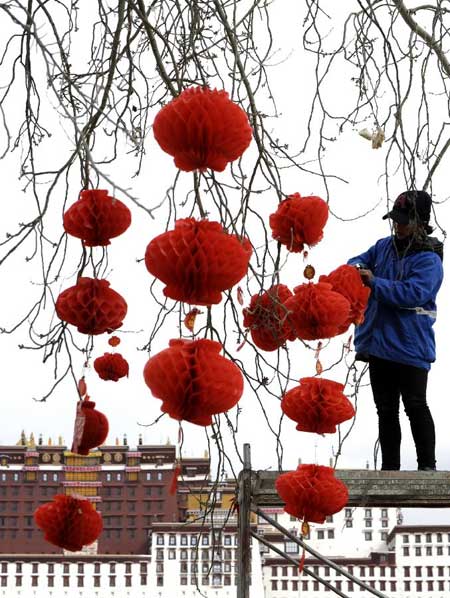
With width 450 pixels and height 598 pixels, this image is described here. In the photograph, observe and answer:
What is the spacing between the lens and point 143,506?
36.2 metres

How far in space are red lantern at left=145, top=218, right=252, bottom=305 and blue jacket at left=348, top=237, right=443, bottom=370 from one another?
39.1 inches

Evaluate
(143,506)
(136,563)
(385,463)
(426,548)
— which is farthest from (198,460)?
(385,463)

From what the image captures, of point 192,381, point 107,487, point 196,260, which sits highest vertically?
point 107,487

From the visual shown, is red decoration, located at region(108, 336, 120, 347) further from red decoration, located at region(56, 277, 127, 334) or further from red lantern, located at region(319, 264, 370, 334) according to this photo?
red lantern, located at region(319, 264, 370, 334)

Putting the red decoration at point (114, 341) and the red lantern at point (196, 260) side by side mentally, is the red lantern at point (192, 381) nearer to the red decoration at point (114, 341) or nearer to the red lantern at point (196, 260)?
the red lantern at point (196, 260)

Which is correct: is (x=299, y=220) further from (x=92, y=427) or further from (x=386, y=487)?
(x=386, y=487)

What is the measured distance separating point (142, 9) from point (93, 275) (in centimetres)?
37

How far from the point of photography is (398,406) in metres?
2.19

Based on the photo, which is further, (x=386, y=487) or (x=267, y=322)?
Answer: (x=386, y=487)

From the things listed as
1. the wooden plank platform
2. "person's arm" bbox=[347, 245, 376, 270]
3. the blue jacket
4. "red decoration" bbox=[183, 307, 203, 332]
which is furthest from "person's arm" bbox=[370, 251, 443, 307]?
"red decoration" bbox=[183, 307, 203, 332]

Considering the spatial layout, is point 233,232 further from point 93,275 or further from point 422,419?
point 422,419

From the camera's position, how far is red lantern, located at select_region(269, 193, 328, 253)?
1.41m

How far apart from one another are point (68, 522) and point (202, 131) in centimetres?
59

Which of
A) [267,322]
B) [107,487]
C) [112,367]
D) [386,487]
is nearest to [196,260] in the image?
[267,322]
